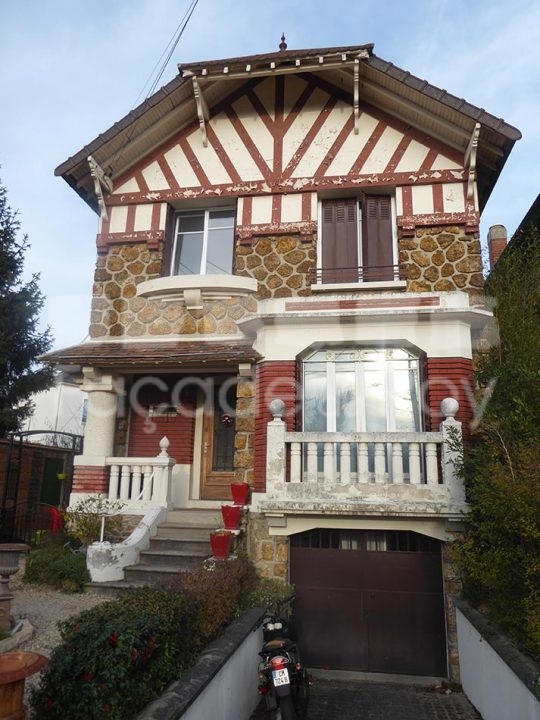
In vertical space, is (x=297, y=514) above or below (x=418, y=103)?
below

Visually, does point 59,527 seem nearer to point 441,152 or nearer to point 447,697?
point 447,697

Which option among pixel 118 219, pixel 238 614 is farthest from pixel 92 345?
pixel 238 614

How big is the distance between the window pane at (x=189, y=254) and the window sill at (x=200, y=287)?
618mm

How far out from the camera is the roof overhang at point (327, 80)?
942cm

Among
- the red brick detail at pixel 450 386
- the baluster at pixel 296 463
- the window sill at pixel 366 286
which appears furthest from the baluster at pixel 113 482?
the red brick detail at pixel 450 386

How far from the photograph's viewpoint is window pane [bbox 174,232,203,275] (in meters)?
10.7

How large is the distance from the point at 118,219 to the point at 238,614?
25.4ft

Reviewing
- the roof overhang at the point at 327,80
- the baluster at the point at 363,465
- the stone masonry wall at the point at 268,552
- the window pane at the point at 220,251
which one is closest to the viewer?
the baluster at the point at 363,465

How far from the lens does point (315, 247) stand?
998 centimetres

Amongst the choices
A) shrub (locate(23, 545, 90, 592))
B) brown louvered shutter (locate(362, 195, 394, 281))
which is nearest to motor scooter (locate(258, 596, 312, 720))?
shrub (locate(23, 545, 90, 592))

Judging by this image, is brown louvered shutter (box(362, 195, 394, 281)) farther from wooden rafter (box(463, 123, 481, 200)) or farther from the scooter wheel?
the scooter wheel

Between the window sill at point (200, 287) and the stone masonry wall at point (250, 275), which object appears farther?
the window sill at point (200, 287)

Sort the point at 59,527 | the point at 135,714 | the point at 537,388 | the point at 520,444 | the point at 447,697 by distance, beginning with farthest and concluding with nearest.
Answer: the point at 59,527
the point at 447,697
the point at 537,388
the point at 520,444
the point at 135,714

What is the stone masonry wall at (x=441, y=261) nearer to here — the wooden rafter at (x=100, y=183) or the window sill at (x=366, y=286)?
the window sill at (x=366, y=286)
